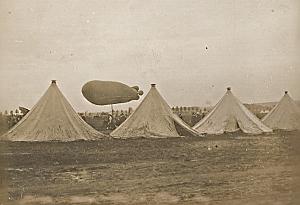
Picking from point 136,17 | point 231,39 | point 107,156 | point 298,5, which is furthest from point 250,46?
point 107,156

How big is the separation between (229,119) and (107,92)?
292 mm

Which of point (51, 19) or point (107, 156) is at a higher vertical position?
point (51, 19)

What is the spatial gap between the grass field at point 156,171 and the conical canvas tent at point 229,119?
2 centimetres

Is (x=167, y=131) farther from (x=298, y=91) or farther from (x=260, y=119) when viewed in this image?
(x=298, y=91)

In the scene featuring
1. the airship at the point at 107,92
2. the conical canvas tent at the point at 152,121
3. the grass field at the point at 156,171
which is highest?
the airship at the point at 107,92

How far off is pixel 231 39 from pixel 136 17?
0.74ft

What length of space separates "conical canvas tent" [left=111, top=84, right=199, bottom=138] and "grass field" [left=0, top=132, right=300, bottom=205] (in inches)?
0.8

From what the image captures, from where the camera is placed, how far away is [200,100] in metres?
1.30

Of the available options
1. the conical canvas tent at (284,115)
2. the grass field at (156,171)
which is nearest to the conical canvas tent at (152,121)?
the grass field at (156,171)

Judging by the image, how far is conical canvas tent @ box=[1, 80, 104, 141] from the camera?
1252mm

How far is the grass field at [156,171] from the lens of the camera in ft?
4.14

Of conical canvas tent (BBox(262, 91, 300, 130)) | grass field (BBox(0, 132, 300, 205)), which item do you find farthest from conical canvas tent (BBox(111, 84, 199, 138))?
conical canvas tent (BBox(262, 91, 300, 130))

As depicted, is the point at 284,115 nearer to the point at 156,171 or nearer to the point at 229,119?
the point at 229,119

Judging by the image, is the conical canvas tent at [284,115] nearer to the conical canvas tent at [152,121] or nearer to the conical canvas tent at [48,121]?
the conical canvas tent at [152,121]
